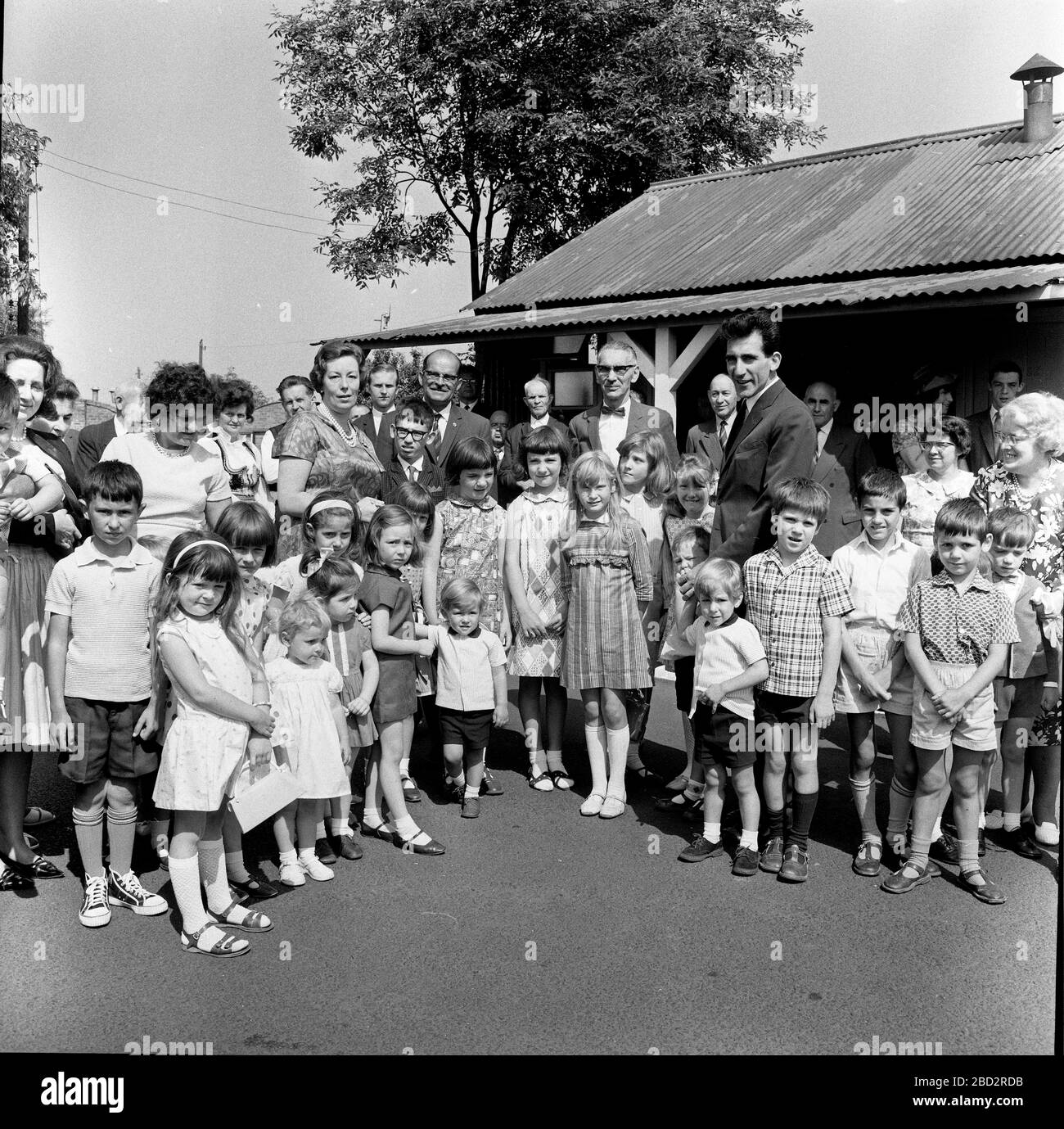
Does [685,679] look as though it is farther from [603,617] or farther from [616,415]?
[616,415]

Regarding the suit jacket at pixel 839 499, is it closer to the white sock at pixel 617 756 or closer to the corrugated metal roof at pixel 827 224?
the white sock at pixel 617 756

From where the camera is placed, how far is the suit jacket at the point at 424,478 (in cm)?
529

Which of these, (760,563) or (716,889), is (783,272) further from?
(716,889)

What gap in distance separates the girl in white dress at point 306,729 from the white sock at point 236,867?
147mm

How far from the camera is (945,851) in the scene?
406cm

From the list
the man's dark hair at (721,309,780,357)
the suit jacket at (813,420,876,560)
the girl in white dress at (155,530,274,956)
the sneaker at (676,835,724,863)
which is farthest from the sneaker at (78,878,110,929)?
the suit jacket at (813,420,876,560)

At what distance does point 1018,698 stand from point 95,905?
3391mm

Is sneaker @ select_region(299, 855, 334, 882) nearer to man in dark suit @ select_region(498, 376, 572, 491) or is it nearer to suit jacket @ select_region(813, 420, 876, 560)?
man in dark suit @ select_region(498, 376, 572, 491)

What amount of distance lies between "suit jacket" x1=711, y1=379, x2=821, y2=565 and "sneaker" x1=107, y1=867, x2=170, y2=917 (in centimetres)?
236

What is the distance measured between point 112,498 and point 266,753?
95 centimetres

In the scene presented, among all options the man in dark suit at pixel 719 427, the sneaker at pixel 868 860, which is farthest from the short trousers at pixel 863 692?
the man in dark suit at pixel 719 427

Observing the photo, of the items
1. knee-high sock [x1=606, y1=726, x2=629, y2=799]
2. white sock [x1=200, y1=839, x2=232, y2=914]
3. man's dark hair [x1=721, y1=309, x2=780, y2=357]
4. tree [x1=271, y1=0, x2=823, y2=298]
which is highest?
tree [x1=271, y1=0, x2=823, y2=298]

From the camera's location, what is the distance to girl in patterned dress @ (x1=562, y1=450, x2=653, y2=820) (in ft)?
15.0

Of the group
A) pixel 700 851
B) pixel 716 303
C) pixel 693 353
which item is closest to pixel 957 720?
pixel 700 851
